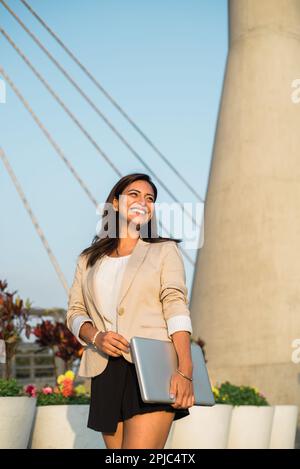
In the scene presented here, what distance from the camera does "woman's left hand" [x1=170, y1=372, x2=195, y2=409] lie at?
7.16ft

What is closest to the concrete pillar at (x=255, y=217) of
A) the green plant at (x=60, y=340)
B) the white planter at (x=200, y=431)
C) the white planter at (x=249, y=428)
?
the white planter at (x=249, y=428)

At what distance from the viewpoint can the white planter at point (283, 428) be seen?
24.3 feet

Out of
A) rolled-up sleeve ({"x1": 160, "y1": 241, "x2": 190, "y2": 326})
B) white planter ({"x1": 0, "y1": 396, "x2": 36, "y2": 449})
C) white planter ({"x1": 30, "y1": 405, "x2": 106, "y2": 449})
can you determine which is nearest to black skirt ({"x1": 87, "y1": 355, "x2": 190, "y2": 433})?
rolled-up sleeve ({"x1": 160, "y1": 241, "x2": 190, "y2": 326})

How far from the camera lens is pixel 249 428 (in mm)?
6773

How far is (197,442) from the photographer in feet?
19.6

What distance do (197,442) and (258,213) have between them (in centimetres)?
517

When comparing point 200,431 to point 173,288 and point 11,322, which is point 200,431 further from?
point 173,288

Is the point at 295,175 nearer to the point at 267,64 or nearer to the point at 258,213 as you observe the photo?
the point at 258,213

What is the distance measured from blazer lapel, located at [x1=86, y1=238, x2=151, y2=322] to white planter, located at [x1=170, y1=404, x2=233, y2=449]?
367 centimetres

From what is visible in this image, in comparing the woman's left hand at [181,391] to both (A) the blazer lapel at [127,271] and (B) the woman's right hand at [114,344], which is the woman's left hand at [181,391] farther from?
(A) the blazer lapel at [127,271]

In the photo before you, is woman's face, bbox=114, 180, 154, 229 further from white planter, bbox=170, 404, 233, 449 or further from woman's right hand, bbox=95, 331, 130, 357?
white planter, bbox=170, 404, 233, 449

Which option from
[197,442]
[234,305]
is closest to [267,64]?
[234,305]

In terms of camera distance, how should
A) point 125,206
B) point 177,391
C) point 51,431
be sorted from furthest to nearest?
1. point 51,431
2. point 125,206
3. point 177,391

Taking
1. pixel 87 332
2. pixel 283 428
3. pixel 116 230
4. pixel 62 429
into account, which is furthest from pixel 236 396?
pixel 87 332
